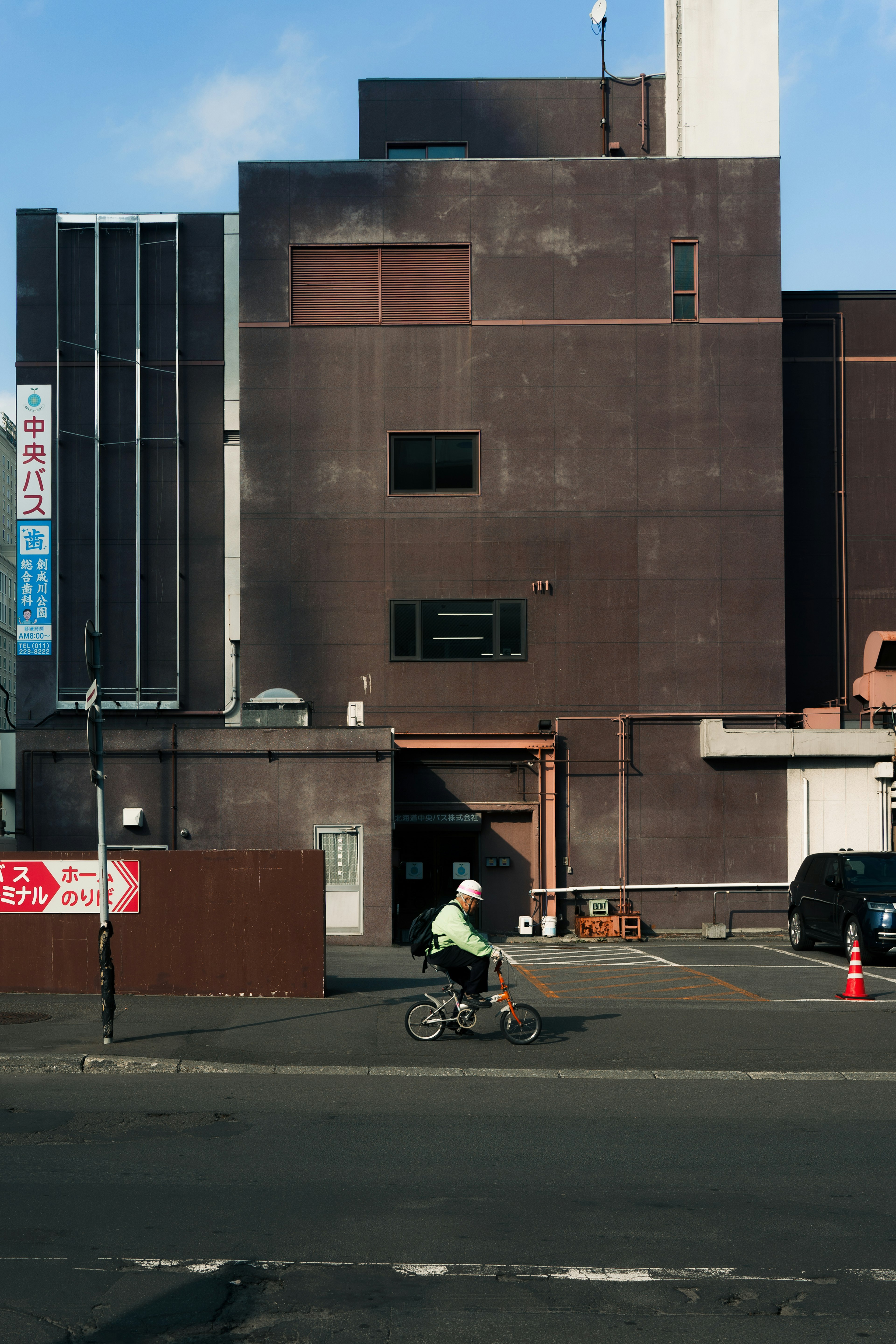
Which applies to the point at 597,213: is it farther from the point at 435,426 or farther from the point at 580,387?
the point at 435,426

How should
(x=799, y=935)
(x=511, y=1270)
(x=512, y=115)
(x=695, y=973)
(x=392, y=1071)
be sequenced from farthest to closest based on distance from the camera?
1. (x=512, y=115)
2. (x=799, y=935)
3. (x=695, y=973)
4. (x=392, y=1071)
5. (x=511, y=1270)

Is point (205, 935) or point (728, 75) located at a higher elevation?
point (728, 75)

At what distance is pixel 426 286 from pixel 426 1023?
20.7 metres

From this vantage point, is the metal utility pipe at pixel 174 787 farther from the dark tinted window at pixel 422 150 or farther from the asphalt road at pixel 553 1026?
the dark tinted window at pixel 422 150

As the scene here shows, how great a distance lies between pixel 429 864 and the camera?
95.7 feet

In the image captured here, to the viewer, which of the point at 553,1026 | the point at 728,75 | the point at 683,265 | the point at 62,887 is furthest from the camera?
the point at 728,75

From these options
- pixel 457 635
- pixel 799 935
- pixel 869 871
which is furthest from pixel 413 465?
pixel 869 871

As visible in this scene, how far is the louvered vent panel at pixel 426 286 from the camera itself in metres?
29.6

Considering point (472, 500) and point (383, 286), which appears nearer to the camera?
point (472, 500)

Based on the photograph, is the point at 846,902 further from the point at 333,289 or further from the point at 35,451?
the point at 35,451

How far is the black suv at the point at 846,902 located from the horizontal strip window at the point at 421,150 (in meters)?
23.3

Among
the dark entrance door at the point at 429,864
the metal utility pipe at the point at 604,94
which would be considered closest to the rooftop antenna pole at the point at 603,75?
the metal utility pipe at the point at 604,94

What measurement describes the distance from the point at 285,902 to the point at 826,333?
22525mm

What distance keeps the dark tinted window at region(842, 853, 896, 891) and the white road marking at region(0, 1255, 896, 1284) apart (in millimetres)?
15922
